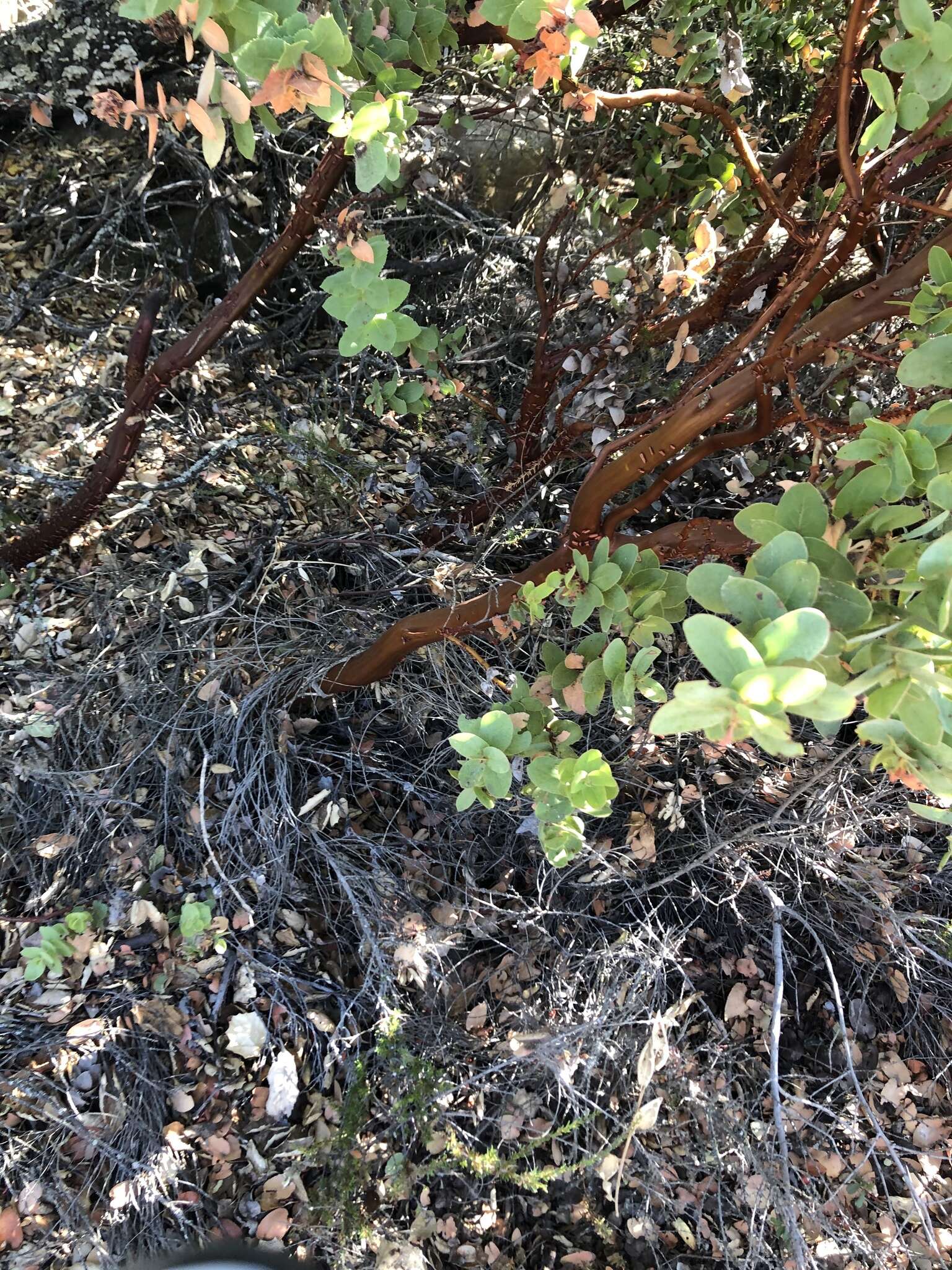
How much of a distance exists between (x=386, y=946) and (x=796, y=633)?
141cm

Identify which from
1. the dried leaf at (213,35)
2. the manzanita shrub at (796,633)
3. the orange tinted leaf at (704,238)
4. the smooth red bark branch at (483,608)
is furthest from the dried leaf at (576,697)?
the dried leaf at (213,35)

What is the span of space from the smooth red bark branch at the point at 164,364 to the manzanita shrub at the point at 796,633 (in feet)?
3.22

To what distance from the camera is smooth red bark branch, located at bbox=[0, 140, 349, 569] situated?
1691mm

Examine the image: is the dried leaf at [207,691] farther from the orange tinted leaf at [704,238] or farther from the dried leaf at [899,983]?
the dried leaf at [899,983]

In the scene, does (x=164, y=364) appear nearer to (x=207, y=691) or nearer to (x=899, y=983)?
(x=207, y=691)

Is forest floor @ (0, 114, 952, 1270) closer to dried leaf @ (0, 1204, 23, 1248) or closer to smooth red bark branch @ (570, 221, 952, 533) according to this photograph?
dried leaf @ (0, 1204, 23, 1248)

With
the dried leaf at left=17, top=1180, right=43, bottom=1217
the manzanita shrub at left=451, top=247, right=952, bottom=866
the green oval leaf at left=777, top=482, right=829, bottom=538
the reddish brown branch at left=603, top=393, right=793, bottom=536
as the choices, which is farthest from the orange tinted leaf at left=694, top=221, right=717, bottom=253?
the dried leaf at left=17, top=1180, right=43, bottom=1217

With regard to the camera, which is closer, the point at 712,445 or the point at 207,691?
the point at 712,445

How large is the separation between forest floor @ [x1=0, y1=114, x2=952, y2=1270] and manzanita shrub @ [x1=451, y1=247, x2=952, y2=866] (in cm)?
54

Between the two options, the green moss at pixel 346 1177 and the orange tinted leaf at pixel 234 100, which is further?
the green moss at pixel 346 1177

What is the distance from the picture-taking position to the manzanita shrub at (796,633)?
624mm

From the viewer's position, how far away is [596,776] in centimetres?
123

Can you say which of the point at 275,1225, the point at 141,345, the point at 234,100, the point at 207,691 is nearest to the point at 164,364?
the point at 141,345

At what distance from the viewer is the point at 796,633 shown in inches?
24.2
